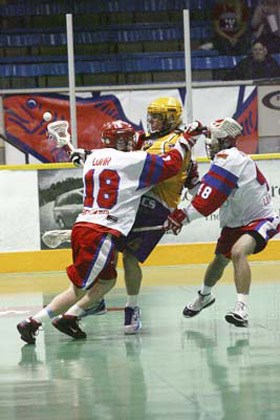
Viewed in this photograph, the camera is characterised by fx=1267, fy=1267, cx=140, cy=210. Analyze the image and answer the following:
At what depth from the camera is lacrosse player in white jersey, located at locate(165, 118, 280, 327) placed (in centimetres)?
816

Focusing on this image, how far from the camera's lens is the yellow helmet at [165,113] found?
8273mm

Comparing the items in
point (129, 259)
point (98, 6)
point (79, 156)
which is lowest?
point (129, 259)

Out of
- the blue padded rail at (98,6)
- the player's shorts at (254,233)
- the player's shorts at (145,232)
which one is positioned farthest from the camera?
the blue padded rail at (98,6)

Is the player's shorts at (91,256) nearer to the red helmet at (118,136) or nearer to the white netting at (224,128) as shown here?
the red helmet at (118,136)

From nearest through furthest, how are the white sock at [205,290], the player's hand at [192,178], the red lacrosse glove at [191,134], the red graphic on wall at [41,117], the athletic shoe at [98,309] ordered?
the red lacrosse glove at [191,134] < the player's hand at [192,178] < the white sock at [205,290] < the athletic shoe at [98,309] < the red graphic on wall at [41,117]

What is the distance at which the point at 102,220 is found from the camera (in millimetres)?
7801

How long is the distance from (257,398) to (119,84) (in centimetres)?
838

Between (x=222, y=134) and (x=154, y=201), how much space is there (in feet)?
2.11

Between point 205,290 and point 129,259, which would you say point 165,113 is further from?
point 205,290

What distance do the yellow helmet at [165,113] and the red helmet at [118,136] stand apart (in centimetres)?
35

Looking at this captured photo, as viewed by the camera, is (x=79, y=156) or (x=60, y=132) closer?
(x=79, y=156)

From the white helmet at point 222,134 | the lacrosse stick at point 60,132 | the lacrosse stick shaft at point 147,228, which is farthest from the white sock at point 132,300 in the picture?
the lacrosse stick at point 60,132

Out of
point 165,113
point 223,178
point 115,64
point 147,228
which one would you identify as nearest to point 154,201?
point 147,228

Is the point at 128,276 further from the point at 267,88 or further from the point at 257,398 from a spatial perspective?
the point at 267,88
